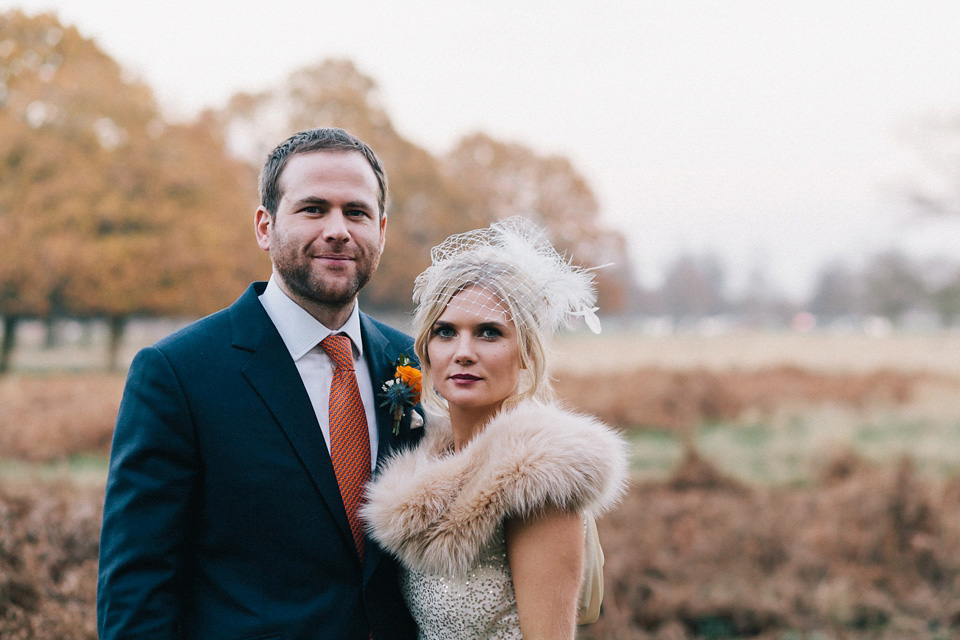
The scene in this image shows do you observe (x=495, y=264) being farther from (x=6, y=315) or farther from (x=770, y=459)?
(x=6, y=315)

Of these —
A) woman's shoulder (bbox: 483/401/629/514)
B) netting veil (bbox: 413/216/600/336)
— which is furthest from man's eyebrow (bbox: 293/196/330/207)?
woman's shoulder (bbox: 483/401/629/514)

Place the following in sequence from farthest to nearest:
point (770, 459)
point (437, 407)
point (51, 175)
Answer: point (51, 175) → point (770, 459) → point (437, 407)

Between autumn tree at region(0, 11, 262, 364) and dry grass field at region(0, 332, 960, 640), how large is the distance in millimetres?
2535

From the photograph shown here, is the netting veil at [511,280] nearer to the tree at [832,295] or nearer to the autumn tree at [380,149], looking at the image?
the autumn tree at [380,149]

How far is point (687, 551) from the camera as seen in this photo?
760cm

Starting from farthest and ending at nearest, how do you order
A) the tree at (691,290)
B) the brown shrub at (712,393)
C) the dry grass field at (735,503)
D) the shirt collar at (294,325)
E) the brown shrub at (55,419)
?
1. the tree at (691,290)
2. the brown shrub at (712,393)
3. the brown shrub at (55,419)
4. the dry grass field at (735,503)
5. the shirt collar at (294,325)

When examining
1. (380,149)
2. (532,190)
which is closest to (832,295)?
(532,190)

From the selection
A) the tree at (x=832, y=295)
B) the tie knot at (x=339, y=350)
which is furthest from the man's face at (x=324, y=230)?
the tree at (x=832, y=295)

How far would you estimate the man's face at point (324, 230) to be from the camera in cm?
271

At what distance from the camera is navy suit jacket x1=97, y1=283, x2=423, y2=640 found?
2361mm

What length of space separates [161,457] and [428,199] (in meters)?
22.6

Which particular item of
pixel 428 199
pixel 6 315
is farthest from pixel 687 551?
pixel 428 199

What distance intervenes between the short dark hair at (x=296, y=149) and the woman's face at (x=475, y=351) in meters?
0.67

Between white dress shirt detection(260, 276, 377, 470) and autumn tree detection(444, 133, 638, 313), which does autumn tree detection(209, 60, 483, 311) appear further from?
white dress shirt detection(260, 276, 377, 470)
